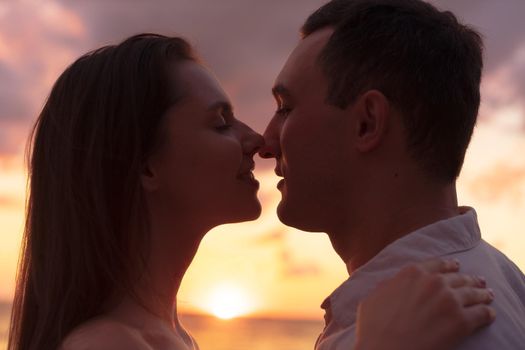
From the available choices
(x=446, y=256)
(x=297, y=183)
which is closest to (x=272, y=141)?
(x=297, y=183)

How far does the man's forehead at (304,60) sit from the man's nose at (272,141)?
0.21 metres

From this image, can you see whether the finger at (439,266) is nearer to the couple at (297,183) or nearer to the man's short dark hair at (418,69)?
the couple at (297,183)

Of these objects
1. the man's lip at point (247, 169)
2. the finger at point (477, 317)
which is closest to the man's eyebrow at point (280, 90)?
the man's lip at point (247, 169)

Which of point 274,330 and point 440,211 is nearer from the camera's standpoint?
point 440,211

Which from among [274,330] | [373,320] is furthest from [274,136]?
[274,330]

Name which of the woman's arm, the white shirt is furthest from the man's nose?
the woman's arm

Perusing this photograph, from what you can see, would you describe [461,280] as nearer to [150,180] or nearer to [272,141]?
[272,141]

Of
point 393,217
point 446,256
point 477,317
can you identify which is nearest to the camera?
point 477,317

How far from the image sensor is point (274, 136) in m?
3.85

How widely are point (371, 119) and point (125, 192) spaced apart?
1270mm

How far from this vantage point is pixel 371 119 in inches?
133

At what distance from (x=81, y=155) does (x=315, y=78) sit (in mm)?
1201

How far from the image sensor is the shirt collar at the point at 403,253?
3.01 m

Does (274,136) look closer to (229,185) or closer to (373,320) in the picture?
(229,185)
